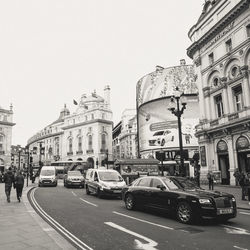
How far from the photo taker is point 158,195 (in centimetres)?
1007

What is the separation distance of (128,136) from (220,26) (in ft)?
275

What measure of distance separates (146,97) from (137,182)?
186ft

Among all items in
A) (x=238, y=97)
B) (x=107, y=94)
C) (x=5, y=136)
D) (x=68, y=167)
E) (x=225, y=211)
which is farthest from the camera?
(x=107, y=94)

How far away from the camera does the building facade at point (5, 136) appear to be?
8025cm

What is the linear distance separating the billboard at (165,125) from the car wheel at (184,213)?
179 ft

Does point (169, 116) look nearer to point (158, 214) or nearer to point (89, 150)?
point (89, 150)

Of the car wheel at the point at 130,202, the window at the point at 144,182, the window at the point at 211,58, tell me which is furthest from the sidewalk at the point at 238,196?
the window at the point at 211,58

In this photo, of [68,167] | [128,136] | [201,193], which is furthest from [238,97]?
[128,136]

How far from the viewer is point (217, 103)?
27328 mm

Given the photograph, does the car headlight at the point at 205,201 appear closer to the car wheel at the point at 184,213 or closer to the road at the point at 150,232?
the car wheel at the point at 184,213

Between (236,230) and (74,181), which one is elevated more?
(74,181)

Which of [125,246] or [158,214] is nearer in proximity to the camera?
[125,246]

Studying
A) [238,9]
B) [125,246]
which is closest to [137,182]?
[125,246]

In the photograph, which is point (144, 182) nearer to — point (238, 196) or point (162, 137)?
point (238, 196)
